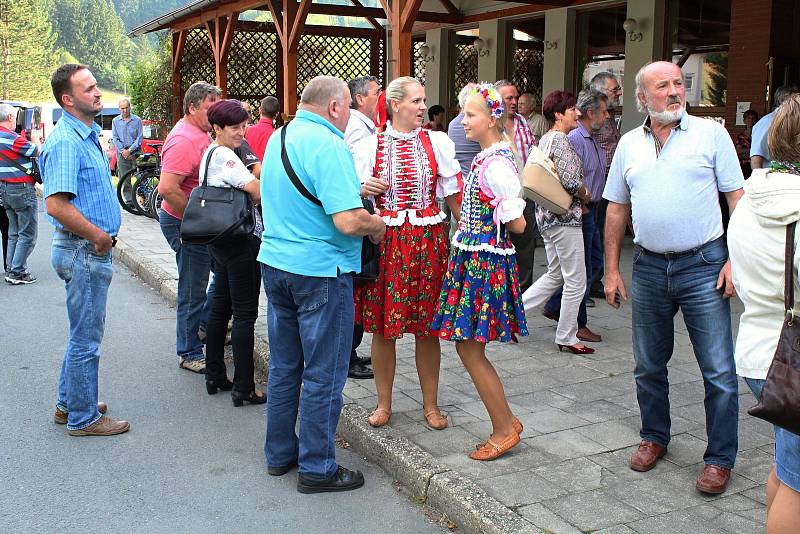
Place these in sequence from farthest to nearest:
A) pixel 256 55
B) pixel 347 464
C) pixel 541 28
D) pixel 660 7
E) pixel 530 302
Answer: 1. pixel 256 55
2. pixel 541 28
3. pixel 660 7
4. pixel 530 302
5. pixel 347 464

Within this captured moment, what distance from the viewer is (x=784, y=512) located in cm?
251

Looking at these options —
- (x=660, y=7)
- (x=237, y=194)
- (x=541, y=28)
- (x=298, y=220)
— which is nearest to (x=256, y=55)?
(x=541, y=28)

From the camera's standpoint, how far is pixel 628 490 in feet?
12.1

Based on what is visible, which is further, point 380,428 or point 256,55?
point 256,55

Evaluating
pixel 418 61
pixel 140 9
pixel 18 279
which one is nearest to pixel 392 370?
pixel 18 279

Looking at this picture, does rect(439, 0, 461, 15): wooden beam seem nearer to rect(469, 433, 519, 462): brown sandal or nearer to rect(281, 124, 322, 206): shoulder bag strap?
rect(281, 124, 322, 206): shoulder bag strap

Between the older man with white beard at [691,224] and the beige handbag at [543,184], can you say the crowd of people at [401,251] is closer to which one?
the older man with white beard at [691,224]

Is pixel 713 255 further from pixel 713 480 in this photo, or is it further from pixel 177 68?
pixel 177 68

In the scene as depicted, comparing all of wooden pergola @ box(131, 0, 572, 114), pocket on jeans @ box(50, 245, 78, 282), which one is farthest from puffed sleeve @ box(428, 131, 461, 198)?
wooden pergola @ box(131, 0, 572, 114)

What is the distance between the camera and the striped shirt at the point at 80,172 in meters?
4.32

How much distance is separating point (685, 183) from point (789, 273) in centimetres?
129

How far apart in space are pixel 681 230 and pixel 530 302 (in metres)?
2.66

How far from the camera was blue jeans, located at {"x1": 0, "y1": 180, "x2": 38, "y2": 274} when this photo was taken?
29.5 ft

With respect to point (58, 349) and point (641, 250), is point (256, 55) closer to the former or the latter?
point (58, 349)
